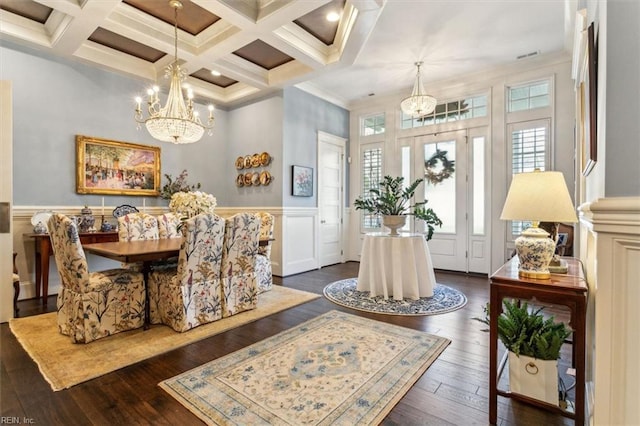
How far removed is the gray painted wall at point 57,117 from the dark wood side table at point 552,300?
4842 millimetres

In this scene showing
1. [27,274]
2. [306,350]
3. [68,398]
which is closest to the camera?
[68,398]

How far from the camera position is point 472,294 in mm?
3914

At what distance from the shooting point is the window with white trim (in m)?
6.02

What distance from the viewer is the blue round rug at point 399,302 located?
127 inches

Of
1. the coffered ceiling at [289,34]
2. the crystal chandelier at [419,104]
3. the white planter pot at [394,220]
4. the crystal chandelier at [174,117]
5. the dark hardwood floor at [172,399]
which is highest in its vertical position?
the coffered ceiling at [289,34]

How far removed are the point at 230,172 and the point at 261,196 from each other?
3.19 feet

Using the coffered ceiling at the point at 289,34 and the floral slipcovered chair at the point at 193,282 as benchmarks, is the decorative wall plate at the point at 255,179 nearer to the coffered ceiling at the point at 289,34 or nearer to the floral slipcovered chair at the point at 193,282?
the coffered ceiling at the point at 289,34

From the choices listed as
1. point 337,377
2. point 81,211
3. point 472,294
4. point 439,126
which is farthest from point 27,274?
point 439,126

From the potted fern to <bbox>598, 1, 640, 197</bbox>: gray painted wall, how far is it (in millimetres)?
975

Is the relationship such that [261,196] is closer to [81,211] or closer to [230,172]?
[230,172]

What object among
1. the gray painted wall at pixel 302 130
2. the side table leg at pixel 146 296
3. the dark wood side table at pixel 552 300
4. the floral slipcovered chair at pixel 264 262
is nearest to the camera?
the dark wood side table at pixel 552 300

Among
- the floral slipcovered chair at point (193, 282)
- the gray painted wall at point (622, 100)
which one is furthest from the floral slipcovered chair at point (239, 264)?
the gray painted wall at point (622, 100)

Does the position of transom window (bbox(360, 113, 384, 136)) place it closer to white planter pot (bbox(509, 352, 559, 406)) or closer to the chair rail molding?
white planter pot (bbox(509, 352, 559, 406))

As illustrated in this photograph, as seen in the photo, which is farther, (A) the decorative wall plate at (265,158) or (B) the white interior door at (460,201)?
(A) the decorative wall plate at (265,158)
